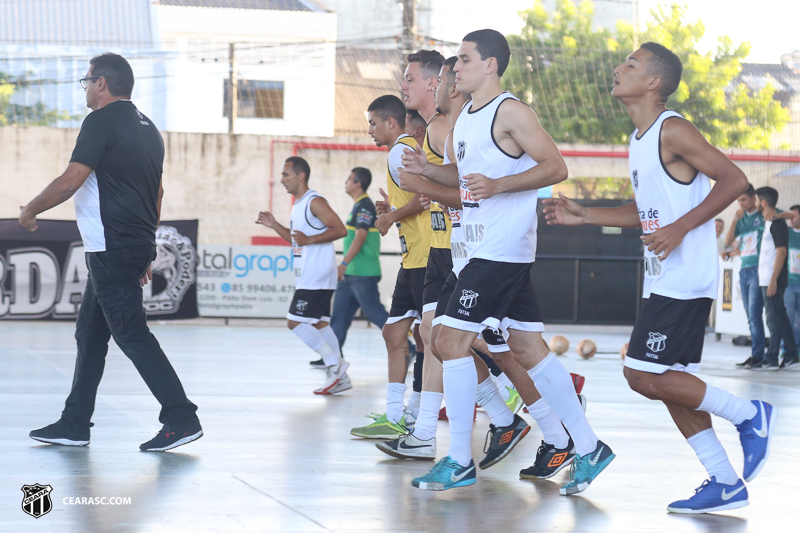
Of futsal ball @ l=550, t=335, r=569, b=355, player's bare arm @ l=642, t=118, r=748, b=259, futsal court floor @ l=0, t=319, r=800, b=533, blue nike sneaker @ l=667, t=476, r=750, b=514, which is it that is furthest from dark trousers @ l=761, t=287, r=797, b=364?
player's bare arm @ l=642, t=118, r=748, b=259

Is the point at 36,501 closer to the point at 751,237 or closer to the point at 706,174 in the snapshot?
the point at 706,174

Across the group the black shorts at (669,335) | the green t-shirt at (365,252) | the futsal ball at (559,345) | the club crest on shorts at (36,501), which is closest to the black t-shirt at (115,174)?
the club crest on shorts at (36,501)

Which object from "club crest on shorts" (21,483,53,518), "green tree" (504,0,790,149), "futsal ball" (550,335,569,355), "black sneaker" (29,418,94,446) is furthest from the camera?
"green tree" (504,0,790,149)

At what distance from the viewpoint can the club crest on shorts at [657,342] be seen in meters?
3.80

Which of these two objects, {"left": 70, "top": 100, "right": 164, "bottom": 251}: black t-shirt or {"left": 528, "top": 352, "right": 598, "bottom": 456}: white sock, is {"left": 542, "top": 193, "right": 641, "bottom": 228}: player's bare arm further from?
{"left": 70, "top": 100, "right": 164, "bottom": 251}: black t-shirt

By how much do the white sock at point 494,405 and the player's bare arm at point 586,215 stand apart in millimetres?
1128

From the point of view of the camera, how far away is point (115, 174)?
15.9 feet

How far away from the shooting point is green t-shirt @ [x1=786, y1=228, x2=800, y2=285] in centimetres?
1173

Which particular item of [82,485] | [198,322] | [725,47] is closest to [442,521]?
[82,485]

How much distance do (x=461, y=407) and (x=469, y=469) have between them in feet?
0.91

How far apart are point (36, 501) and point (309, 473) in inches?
50.7

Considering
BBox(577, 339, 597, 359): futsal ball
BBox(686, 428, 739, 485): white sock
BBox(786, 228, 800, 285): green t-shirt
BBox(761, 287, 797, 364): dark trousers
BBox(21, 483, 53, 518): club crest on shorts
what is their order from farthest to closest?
BBox(786, 228, 800, 285): green t-shirt → BBox(577, 339, 597, 359): futsal ball → BBox(761, 287, 797, 364): dark trousers → BBox(686, 428, 739, 485): white sock → BBox(21, 483, 53, 518): club crest on shorts

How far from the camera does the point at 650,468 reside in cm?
480

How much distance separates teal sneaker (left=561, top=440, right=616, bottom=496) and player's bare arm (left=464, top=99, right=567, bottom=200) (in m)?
1.23
